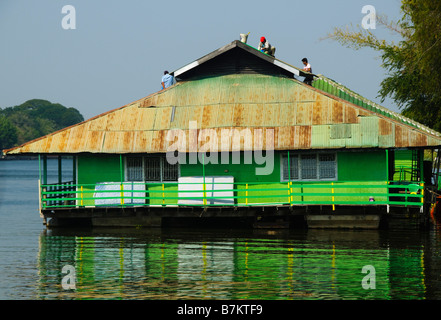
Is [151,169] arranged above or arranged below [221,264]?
above

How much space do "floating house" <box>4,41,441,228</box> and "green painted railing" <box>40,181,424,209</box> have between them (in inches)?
1.7

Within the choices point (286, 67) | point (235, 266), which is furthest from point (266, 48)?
point (235, 266)

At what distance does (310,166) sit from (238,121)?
3.57 metres

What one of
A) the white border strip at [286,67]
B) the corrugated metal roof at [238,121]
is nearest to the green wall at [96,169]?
the corrugated metal roof at [238,121]

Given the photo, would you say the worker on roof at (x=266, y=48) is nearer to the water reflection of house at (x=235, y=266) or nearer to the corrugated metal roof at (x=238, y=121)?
the corrugated metal roof at (x=238, y=121)

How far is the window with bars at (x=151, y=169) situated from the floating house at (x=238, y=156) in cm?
4

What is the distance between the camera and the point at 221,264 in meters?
23.0

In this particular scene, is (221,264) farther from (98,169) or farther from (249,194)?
(98,169)

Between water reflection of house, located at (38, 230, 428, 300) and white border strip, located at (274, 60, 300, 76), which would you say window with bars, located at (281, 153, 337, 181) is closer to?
water reflection of house, located at (38, 230, 428, 300)

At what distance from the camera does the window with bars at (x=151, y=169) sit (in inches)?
1248

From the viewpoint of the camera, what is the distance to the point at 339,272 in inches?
833

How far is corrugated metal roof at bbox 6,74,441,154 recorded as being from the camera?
96.6 ft

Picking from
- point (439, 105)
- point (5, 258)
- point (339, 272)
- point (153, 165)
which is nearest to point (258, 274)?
point (339, 272)

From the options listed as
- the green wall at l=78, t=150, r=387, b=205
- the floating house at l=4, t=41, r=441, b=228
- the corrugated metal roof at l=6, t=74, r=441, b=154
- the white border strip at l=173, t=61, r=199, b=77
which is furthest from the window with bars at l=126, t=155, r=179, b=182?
the white border strip at l=173, t=61, r=199, b=77
